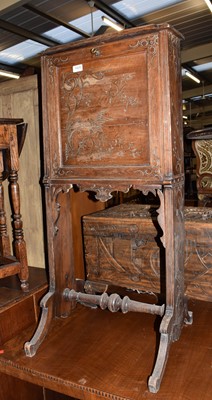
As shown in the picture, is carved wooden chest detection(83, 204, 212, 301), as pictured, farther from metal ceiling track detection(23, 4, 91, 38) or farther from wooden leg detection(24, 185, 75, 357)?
metal ceiling track detection(23, 4, 91, 38)

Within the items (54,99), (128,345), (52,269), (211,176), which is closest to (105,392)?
(128,345)

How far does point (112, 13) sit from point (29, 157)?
412 cm

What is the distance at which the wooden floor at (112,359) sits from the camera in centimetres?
128

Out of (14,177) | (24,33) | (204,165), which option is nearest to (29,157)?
(14,177)

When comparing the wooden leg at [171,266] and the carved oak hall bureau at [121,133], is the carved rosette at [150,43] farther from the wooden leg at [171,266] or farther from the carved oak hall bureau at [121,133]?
the wooden leg at [171,266]

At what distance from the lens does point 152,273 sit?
1829 millimetres

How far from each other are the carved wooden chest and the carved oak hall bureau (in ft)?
0.69

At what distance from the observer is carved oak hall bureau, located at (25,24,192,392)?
1.35m

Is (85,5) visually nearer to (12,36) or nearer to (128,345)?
(12,36)

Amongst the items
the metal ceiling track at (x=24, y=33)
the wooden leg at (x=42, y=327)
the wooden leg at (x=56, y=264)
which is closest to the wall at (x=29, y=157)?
the wooden leg at (x=56, y=264)

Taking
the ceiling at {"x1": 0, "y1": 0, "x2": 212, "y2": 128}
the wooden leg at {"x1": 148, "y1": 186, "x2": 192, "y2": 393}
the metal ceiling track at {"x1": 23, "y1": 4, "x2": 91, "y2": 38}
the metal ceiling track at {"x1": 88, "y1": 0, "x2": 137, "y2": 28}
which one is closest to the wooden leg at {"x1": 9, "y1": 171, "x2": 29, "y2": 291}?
the wooden leg at {"x1": 148, "y1": 186, "x2": 192, "y2": 393}

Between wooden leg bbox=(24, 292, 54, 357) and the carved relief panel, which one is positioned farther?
wooden leg bbox=(24, 292, 54, 357)

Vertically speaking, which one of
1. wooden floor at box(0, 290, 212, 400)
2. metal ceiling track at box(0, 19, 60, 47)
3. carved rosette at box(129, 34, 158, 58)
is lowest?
wooden floor at box(0, 290, 212, 400)

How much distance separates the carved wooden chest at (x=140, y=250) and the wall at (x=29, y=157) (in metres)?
0.38
